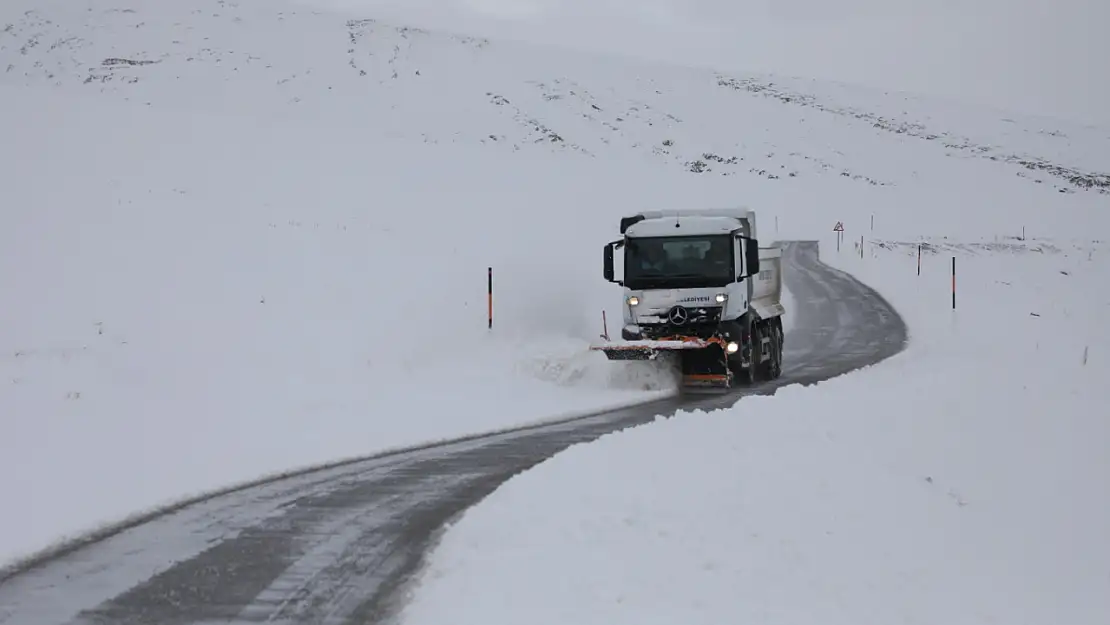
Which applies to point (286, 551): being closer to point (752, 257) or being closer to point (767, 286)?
point (752, 257)

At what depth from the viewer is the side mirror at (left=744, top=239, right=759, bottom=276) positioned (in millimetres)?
19469

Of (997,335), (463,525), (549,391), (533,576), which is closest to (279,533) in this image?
(463,525)

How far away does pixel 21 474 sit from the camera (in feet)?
34.1

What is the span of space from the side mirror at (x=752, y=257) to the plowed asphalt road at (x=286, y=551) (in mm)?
6558

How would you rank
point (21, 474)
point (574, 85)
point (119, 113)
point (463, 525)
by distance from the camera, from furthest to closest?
point (574, 85) → point (119, 113) → point (21, 474) → point (463, 525)

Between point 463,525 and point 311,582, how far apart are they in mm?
1539

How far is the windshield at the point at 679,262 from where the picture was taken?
758 inches

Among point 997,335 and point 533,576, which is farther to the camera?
point 997,335

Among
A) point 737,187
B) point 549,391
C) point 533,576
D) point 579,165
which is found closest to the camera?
point 533,576

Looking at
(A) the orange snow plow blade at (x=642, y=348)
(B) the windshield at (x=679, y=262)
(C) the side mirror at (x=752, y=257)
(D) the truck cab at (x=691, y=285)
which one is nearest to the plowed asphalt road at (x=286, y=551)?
(A) the orange snow plow blade at (x=642, y=348)

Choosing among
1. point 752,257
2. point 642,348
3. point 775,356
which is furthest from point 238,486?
point 775,356

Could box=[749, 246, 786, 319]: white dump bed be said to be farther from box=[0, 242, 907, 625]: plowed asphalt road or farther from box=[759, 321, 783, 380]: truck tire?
box=[0, 242, 907, 625]: plowed asphalt road

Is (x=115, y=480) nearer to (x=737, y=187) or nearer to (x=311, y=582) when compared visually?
(x=311, y=582)

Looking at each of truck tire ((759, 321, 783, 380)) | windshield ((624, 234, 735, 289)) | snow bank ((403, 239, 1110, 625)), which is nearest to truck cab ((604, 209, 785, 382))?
windshield ((624, 234, 735, 289))
